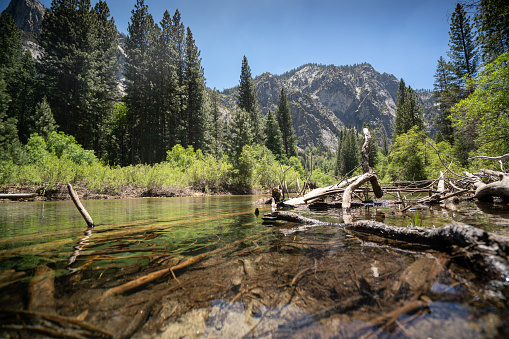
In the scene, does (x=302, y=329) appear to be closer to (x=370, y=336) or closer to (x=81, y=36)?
(x=370, y=336)

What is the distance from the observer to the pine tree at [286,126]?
49.3 meters

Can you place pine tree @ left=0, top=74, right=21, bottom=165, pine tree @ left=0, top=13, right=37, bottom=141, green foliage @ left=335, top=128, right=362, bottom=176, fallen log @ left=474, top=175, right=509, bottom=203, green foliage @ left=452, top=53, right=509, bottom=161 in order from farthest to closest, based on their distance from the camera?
1. green foliage @ left=335, top=128, right=362, bottom=176
2. pine tree @ left=0, top=13, right=37, bottom=141
3. pine tree @ left=0, top=74, right=21, bottom=165
4. green foliage @ left=452, top=53, right=509, bottom=161
5. fallen log @ left=474, top=175, right=509, bottom=203

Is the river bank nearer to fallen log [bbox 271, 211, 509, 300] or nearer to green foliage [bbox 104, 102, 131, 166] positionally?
fallen log [bbox 271, 211, 509, 300]

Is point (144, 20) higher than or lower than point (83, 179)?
higher

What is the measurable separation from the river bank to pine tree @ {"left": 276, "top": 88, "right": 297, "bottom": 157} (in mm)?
34090

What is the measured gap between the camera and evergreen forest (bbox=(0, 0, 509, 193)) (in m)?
15.4

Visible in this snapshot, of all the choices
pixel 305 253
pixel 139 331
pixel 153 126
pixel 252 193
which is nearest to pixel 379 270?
pixel 305 253

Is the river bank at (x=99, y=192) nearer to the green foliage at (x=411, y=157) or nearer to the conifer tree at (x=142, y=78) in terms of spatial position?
the conifer tree at (x=142, y=78)

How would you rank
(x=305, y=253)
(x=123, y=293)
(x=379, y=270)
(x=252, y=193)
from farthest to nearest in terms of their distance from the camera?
1. (x=252, y=193)
2. (x=305, y=253)
3. (x=379, y=270)
4. (x=123, y=293)

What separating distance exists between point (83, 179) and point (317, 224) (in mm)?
15574

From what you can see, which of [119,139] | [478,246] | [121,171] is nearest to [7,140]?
[121,171]

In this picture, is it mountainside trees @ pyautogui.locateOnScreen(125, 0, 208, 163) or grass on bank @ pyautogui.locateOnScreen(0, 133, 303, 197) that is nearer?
grass on bank @ pyautogui.locateOnScreen(0, 133, 303, 197)

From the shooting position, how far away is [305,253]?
1979 mm

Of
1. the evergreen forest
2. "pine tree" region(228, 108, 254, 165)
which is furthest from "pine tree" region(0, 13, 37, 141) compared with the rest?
"pine tree" region(228, 108, 254, 165)
